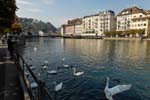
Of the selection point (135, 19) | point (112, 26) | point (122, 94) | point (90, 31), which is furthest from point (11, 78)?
point (90, 31)

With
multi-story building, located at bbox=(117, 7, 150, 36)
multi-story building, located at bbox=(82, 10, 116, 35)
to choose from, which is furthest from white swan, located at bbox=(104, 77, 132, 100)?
multi-story building, located at bbox=(82, 10, 116, 35)

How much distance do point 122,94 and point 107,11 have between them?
17133cm

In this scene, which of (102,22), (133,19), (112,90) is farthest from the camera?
(102,22)

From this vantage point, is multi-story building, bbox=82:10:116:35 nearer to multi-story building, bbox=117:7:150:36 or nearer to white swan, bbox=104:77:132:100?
multi-story building, bbox=117:7:150:36

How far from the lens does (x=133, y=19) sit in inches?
6171

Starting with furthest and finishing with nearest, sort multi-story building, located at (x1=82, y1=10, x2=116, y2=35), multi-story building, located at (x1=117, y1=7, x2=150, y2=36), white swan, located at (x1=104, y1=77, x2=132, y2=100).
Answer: multi-story building, located at (x1=82, y1=10, x2=116, y2=35) → multi-story building, located at (x1=117, y1=7, x2=150, y2=36) → white swan, located at (x1=104, y1=77, x2=132, y2=100)

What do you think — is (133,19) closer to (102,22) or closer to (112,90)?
(102,22)

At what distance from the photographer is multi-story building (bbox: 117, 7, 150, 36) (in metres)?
149

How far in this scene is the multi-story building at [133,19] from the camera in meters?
149

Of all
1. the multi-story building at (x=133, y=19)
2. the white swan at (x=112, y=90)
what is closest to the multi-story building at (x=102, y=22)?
the multi-story building at (x=133, y=19)

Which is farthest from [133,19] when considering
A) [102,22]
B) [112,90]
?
[112,90]

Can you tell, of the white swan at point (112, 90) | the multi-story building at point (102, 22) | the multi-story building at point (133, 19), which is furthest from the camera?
the multi-story building at point (102, 22)

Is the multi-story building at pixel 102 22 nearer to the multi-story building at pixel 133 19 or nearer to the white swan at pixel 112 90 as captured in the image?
the multi-story building at pixel 133 19

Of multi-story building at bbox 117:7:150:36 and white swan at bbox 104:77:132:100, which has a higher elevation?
multi-story building at bbox 117:7:150:36
